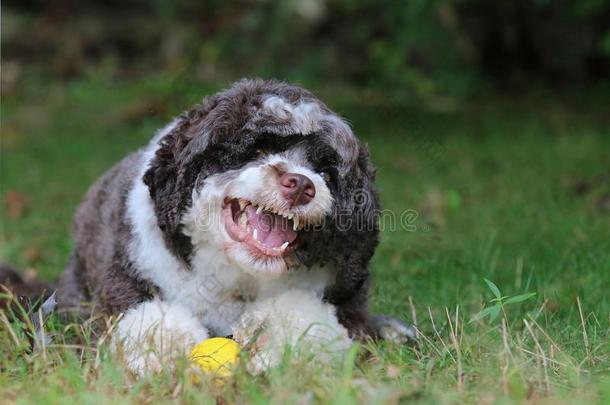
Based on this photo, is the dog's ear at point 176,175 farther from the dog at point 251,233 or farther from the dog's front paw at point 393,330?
the dog's front paw at point 393,330

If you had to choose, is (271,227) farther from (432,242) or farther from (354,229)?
(432,242)

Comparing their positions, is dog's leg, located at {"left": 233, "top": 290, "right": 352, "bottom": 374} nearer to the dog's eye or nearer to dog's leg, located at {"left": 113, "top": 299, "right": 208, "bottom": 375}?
dog's leg, located at {"left": 113, "top": 299, "right": 208, "bottom": 375}

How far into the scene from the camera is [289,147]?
3766 millimetres

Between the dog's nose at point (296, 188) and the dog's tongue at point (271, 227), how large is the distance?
0.22 metres

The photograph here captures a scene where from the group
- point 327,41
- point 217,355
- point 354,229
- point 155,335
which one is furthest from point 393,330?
point 327,41

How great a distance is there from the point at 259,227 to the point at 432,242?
241 cm

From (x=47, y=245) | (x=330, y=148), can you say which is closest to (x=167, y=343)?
→ (x=330, y=148)

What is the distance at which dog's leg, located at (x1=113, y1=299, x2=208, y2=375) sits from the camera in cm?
342

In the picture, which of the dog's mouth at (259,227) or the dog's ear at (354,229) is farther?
the dog's ear at (354,229)

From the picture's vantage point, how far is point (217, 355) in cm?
349

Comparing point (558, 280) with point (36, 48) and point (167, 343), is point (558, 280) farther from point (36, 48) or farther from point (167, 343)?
point (36, 48)

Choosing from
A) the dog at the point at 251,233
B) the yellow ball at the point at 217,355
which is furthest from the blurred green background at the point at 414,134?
the dog at the point at 251,233

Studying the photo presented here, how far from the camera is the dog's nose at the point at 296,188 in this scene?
3.51 metres

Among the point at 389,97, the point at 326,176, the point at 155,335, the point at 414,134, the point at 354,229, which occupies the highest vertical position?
the point at 326,176
